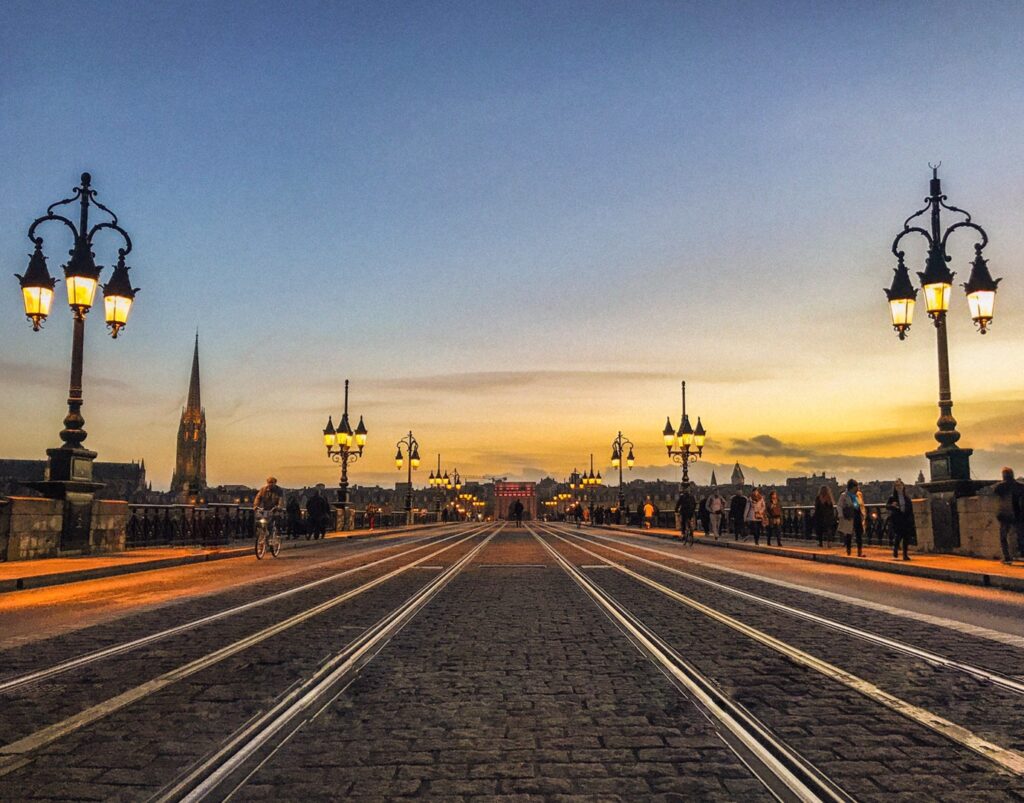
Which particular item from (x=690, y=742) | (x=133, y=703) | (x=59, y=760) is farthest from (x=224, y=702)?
(x=690, y=742)

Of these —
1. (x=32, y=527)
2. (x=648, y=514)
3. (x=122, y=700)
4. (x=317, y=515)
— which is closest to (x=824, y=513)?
(x=32, y=527)

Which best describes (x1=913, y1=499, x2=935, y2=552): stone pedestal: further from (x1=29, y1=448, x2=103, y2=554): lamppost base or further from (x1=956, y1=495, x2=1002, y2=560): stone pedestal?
(x1=29, y1=448, x2=103, y2=554): lamppost base

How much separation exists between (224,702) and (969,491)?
A: 16.3 meters

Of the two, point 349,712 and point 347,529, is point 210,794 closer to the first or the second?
point 349,712

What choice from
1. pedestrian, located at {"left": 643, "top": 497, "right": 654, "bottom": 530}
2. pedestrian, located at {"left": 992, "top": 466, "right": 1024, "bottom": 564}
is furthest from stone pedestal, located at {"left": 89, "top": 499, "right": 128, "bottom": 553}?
pedestrian, located at {"left": 643, "top": 497, "right": 654, "bottom": 530}

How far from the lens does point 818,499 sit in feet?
69.1

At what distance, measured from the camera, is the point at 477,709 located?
479cm

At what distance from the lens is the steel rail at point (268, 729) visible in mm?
3401

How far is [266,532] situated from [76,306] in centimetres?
638

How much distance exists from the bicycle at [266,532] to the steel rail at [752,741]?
13.3m

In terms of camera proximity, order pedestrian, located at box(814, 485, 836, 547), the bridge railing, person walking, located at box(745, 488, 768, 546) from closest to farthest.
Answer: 1. the bridge railing
2. pedestrian, located at box(814, 485, 836, 547)
3. person walking, located at box(745, 488, 768, 546)

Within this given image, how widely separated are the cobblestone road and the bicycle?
987 centimetres

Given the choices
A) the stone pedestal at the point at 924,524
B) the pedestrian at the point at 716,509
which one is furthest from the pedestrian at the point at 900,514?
the pedestrian at the point at 716,509

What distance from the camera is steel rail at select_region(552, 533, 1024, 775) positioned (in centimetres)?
381
